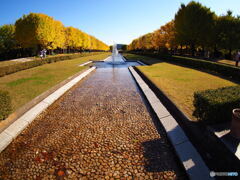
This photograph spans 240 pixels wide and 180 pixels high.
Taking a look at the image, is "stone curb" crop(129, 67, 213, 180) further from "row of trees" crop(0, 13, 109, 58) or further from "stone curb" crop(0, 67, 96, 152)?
"row of trees" crop(0, 13, 109, 58)

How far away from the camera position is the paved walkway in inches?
141

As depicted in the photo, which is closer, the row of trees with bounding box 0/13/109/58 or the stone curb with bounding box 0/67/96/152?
the stone curb with bounding box 0/67/96/152

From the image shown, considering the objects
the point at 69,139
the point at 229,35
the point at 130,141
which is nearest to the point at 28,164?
the point at 69,139

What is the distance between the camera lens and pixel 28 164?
386 centimetres

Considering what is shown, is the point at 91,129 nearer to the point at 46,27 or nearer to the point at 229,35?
the point at 229,35

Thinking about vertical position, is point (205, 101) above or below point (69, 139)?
above

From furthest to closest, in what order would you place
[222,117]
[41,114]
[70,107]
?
[70,107]
[41,114]
[222,117]

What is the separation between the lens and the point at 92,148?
4.42 m

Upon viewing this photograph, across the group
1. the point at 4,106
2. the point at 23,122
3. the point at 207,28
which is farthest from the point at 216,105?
the point at 207,28

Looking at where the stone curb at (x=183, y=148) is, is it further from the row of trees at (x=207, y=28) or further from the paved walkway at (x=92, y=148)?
the row of trees at (x=207, y=28)

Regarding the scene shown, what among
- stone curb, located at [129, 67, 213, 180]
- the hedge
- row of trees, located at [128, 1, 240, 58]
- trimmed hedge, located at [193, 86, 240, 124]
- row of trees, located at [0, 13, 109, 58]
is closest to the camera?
stone curb, located at [129, 67, 213, 180]

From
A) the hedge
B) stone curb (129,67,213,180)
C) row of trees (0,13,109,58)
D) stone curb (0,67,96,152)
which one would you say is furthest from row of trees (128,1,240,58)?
row of trees (0,13,109,58)

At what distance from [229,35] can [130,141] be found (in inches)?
1350

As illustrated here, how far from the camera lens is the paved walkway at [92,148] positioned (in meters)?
3.59
